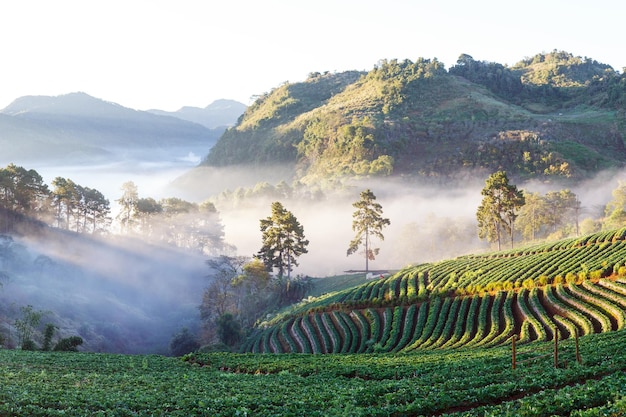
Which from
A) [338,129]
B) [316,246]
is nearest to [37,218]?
[316,246]

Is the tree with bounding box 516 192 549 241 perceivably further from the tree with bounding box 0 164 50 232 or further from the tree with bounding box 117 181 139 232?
the tree with bounding box 0 164 50 232

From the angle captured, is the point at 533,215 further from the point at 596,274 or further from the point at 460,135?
the point at 460,135

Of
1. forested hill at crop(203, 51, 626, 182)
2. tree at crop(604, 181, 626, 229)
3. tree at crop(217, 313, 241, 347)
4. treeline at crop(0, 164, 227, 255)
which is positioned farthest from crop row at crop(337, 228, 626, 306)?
forested hill at crop(203, 51, 626, 182)

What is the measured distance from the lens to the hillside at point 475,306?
4266 cm

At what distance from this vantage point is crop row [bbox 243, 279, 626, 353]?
41.0m

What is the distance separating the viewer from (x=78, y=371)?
31.4m

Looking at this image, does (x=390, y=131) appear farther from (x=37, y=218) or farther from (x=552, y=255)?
(x=552, y=255)

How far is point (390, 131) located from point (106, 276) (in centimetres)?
10220

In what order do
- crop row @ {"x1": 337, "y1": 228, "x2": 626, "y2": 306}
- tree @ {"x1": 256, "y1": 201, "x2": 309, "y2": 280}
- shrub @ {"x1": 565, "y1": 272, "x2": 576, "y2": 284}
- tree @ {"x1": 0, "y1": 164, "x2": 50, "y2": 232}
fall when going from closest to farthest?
shrub @ {"x1": 565, "y1": 272, "x2": 576, "y2": 284}, crop row @ {"x1": 337, "y1": 228, "x2": 626, "y2": 306}, tree @ {"x1": 256, "y1": 201, "x2": 309, "y2": 280}, tree @ {"x1": 0, "y1": 164, "x2": 50, "y2": 232}

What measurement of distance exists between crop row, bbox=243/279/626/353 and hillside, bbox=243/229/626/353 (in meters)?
0.09

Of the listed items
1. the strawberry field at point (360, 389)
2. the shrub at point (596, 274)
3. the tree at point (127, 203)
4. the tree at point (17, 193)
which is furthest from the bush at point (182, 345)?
the tree at point (127, 203)

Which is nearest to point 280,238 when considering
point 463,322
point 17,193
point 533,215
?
point 463,322

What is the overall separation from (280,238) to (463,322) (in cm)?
4217

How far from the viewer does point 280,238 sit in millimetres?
86750
